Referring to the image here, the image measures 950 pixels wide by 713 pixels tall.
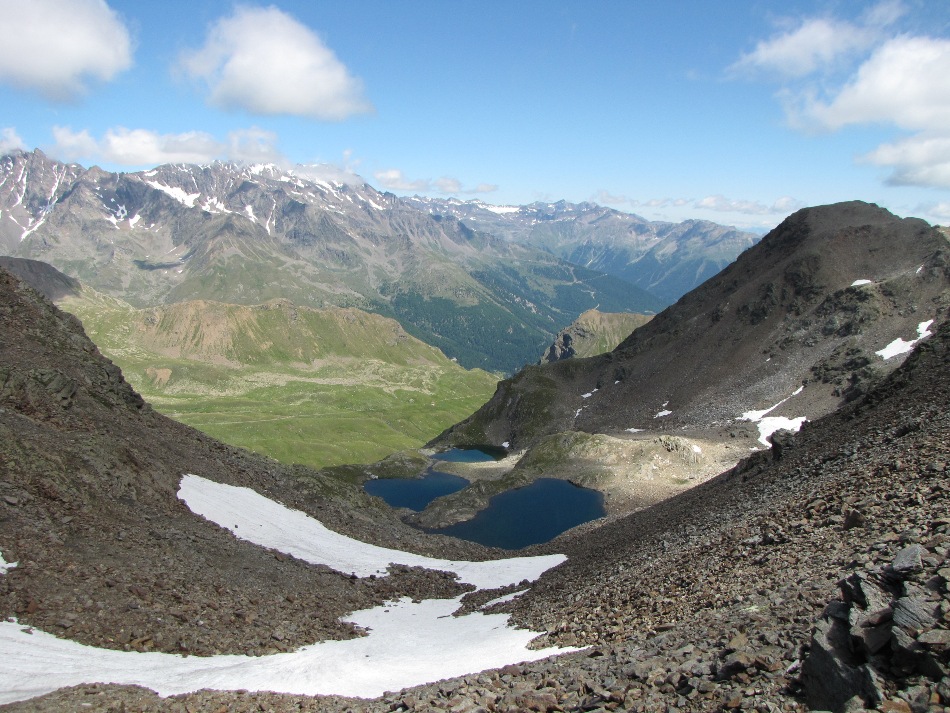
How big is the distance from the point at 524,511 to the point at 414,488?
3668cm

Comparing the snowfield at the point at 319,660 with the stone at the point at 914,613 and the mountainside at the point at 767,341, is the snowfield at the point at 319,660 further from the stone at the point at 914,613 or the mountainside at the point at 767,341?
the mountainside at the point at 767,341

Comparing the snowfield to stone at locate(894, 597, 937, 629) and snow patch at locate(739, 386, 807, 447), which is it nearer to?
stone at locate(894, 597, 937, 629)

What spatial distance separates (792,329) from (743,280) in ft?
115

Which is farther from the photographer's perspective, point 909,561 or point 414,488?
point 414,488

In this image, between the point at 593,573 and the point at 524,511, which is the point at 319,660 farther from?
the point at 524,511

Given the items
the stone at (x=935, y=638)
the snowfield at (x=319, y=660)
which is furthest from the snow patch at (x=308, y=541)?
the stone at (x=935, y=638)

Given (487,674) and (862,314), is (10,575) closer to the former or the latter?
(487,674)

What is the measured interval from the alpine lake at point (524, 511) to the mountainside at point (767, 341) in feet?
119

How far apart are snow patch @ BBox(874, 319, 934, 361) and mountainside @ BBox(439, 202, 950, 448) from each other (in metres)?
0.51

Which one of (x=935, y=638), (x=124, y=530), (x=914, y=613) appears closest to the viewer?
(x=935, y=638)

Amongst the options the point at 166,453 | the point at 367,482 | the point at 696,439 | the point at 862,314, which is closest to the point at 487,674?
the point at 166,453

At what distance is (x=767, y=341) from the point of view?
14612 centimetres

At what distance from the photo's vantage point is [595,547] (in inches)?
2229

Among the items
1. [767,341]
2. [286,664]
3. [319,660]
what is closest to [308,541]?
[319,660]
